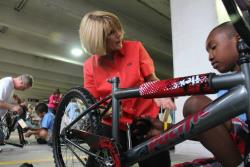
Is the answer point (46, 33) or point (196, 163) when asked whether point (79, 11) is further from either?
point (196, 163)

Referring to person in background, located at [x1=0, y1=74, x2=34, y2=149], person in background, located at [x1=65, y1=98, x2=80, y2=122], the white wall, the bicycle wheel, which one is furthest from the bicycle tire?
person in background, located at [x1=65, y1=98, x2=80, y2=122]

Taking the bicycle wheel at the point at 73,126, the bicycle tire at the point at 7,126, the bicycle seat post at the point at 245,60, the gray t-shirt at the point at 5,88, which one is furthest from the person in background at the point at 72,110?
the bicycle tire at the point at 7,126

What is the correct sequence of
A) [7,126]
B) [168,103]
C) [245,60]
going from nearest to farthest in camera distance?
1. [245,60]
2. [168,103]
3. [7,126]

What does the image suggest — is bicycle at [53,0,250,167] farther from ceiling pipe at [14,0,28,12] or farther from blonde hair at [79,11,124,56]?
ceiling pipe at [14,0,28,12]

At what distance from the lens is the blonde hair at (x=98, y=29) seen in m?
1.23

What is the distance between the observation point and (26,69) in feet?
35.8

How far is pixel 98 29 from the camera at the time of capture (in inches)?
48.2

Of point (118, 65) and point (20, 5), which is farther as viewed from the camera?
point (20, 5)

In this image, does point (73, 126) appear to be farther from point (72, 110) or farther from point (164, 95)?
point (164, 95)

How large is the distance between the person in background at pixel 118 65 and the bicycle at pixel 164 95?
96 mm

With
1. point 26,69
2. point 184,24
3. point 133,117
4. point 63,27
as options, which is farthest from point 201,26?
point 26,69

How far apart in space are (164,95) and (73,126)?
0.63 metres

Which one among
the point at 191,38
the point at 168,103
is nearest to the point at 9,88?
the point at 191,38

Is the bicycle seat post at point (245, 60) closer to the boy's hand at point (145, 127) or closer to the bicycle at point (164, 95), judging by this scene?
the bicycle at point (164, 95)
